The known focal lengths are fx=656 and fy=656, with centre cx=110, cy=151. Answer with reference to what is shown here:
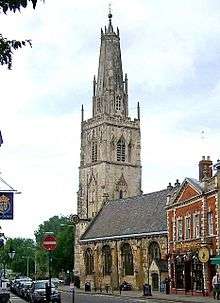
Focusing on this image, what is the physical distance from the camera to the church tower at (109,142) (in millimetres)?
112062

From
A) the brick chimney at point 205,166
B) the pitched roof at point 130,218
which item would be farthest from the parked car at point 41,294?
the pitched roof at point 130,218

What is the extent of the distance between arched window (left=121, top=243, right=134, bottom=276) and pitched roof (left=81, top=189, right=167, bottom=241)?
151 centimetres

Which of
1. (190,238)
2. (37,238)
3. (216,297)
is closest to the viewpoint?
(216,297)

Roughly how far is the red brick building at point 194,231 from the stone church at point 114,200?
841 centimetres

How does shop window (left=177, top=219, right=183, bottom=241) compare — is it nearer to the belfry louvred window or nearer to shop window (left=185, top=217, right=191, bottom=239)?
shop window (left=185, top=217, right=191, bottom=239)

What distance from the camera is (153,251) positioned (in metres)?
71.9

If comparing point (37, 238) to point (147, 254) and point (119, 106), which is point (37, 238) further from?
point (147, 254)

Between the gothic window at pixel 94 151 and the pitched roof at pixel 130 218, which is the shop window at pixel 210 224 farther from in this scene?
the gothic window at pixel 94 151

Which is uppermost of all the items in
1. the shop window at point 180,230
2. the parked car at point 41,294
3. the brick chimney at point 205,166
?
the brick chimney at point 205,166

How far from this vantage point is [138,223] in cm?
7825

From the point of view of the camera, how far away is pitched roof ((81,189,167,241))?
7472 centimetres

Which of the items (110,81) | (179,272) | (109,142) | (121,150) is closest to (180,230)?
(179,272)

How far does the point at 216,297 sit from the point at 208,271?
243 inches

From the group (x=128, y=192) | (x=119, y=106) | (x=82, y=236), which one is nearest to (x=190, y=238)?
(x=82, y=236)
